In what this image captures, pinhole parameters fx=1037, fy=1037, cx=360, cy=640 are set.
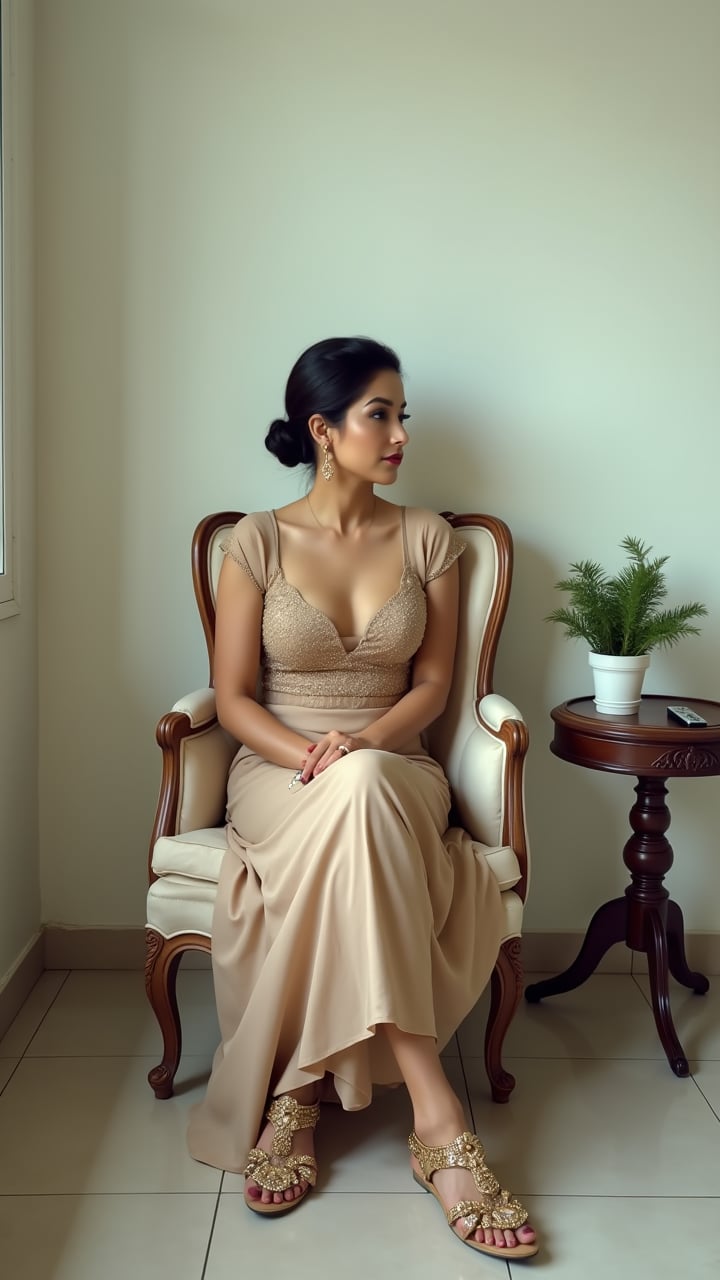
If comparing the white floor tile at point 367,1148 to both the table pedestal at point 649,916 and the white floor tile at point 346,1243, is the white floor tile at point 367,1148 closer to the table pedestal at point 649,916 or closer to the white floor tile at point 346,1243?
the white floor tile at point 346,1243

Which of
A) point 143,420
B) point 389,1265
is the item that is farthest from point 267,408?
point 389,1265

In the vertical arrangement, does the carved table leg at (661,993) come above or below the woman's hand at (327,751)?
below

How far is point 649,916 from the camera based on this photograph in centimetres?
244

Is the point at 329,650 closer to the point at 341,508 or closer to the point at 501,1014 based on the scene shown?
the point at 341,508

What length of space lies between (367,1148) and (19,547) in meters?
1.56

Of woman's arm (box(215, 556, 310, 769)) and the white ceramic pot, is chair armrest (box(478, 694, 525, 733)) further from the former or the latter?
woman's arm (box(215, 556, 310, 769))

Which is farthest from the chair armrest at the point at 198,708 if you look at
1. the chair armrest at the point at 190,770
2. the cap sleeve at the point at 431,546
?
the cap sleeve at the point at 431,546

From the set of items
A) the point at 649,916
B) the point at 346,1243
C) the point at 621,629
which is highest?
the point at 621,629

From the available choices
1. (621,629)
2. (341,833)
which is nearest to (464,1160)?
(341,833)

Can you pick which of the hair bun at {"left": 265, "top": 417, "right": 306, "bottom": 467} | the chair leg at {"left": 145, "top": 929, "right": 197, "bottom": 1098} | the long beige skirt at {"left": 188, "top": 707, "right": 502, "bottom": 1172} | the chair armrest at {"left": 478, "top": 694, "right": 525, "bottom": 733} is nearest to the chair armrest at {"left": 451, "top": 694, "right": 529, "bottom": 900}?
the chair armrest at {"left": 478, "top": 694, "right": 525, "bottom": 733}

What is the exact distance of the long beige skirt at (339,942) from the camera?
1.83m

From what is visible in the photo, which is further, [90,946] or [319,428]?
[90,946]

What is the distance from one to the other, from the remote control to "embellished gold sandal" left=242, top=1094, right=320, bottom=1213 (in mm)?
1118

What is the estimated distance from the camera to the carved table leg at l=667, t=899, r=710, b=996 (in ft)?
8.34
